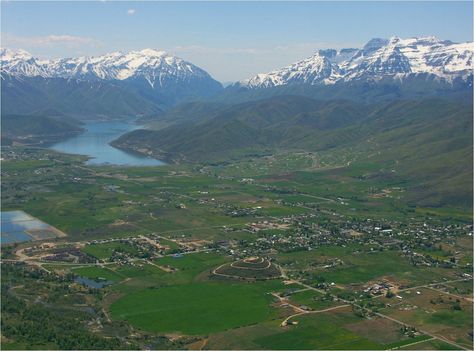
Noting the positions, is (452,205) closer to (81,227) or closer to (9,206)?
(81,227)

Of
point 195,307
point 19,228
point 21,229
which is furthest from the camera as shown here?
point 19,228

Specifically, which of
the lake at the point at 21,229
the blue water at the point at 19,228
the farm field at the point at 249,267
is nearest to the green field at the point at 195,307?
the farm field at the point at 249,267

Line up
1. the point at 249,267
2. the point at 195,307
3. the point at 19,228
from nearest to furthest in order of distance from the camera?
the point at 195,307, the point at 249,267, the point at 19,228

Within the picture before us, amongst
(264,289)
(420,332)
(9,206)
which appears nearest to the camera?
(420,332)

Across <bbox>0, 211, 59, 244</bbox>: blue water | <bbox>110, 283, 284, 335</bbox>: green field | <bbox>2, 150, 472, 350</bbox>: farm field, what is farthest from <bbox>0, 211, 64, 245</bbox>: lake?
<bbox>110, 283, 284, 335</bbox>: green field

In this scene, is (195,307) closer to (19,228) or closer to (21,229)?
(21,229)

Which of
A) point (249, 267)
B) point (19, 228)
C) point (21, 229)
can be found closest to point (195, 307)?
point (249, 267)

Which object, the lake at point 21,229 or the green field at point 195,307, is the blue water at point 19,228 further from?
the green field at point 195,307

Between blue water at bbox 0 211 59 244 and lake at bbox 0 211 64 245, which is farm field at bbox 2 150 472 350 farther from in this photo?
blue water at bbox 0 211 59 244

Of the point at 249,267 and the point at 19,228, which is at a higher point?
the point at 249,267

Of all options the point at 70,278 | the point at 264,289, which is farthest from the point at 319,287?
the point at 70,278

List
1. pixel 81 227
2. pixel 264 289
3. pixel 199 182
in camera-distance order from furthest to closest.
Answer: pixel 199 182
pixel 81 227
pixel 264 289
